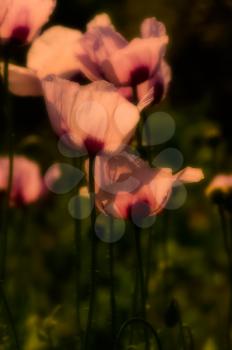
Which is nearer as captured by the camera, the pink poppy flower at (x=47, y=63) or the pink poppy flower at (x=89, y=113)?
the pink poppy flower at (x=89, y=113)

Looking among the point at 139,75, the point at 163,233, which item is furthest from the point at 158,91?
the point at 163,233

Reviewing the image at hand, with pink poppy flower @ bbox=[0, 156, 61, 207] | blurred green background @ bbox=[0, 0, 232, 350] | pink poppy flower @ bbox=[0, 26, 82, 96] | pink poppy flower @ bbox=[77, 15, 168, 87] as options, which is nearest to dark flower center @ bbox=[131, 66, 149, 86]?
pink poppy flower @ bbox=[77, 15, 168, 87]

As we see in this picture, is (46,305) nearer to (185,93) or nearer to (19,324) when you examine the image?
(19,324)

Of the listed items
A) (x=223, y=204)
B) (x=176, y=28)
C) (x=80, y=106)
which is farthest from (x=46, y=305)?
(x=176, y=28)

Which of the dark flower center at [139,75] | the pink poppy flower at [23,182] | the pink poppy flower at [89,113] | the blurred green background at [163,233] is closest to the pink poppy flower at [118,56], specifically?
the dark flower center at [139,75]

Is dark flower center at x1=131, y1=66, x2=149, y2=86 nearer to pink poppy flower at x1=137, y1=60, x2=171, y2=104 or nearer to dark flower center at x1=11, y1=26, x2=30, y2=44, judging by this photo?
pink poppy flower at x1=137, y1=60, x2=171, y2=104

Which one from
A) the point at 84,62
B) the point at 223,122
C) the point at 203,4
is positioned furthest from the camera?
the point at 223,122

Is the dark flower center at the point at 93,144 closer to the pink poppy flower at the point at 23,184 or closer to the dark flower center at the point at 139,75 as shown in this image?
the dark flower center at the point at 139,75
